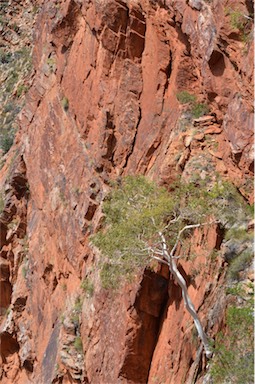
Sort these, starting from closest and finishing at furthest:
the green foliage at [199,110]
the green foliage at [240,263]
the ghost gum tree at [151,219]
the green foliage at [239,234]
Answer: the green foliage at [240,263]
the green foliage at [239,234]
the ghost gum tree at [151,219]
the green foliage at [199,110]

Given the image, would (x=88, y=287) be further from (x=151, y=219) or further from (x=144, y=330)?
(x=151, y=219)

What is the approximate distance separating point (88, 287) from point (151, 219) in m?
6.63

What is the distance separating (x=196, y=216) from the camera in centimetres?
1603

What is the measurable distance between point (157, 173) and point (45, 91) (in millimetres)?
10909

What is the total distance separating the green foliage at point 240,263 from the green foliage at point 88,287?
7279 mm

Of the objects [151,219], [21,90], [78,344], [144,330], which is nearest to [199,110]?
[151,219]

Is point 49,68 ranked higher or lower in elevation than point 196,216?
higher

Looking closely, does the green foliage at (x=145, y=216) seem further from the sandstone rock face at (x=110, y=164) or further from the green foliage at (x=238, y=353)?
the green foliage at (x=238, y=353)

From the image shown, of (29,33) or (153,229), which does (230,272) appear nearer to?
(153,229)

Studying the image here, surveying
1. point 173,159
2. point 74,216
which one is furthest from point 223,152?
point 74,216

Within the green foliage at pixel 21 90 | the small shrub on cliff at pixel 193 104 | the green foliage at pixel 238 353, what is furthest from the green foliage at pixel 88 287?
the green foliage at pixel 21 90

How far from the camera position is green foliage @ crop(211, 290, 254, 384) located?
12.6 metres

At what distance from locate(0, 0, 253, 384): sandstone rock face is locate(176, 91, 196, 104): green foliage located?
154 millimetres

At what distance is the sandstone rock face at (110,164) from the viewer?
17.4 m
